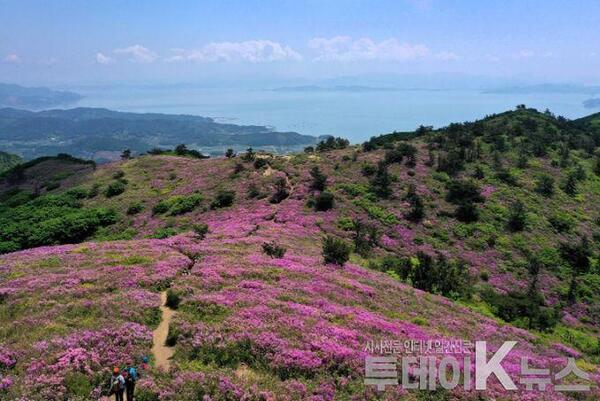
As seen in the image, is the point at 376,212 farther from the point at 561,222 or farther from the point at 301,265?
the point at 561,222

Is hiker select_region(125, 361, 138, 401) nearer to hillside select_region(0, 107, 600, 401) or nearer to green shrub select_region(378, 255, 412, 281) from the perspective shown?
hillside select_region(0, 107, 600, 401)

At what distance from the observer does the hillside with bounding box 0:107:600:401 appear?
14.2 metres

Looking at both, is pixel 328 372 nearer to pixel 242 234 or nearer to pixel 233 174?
pixel 242 234

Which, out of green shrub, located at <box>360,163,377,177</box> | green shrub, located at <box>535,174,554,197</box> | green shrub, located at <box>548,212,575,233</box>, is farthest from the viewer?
green shrub, located at <box>360,163,377,177</box>

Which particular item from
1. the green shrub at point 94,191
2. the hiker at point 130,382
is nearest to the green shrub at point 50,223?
the green shrub at point 94,191

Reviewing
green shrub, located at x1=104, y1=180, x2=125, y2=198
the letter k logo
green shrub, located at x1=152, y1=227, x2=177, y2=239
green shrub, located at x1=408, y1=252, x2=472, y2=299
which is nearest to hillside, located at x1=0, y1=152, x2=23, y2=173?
green shrub, located at x1=104, y1=180, x2=125, y2=198

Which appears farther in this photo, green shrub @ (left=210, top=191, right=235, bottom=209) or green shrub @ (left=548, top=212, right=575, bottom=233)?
green shrub @ (left=210, top=191, right=235, bottom=209)

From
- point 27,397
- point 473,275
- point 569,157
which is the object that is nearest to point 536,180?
point 569,157

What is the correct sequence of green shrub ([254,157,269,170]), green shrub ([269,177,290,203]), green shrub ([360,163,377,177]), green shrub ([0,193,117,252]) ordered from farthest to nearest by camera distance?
green shrub ([254,157,269,170]) → green shrub ([360,163,377,177]) → green shrub ([269,177,290,203]) → green shrub ([0,193,117,252])

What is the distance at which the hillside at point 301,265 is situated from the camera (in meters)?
14.2

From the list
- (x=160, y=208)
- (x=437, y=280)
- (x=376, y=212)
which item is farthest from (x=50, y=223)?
(x=437, y=280)

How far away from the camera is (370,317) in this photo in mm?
19016

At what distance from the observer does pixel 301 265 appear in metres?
25.3

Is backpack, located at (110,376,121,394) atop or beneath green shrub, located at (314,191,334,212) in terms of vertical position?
atop
